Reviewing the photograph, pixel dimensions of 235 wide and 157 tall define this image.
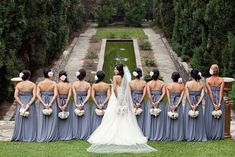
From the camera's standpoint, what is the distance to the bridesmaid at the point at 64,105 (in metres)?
11.6

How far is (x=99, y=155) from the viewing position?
10.3 m

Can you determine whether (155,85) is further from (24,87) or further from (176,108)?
(24,87)

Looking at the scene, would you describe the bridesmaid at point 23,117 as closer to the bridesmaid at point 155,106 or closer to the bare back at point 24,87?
the bare back at point 24,87

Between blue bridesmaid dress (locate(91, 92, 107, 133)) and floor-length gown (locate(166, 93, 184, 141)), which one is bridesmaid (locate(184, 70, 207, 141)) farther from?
blue bridesmaid dress (locate(91, 92, 107, 133))

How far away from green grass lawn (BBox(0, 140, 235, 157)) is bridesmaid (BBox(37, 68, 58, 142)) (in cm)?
33

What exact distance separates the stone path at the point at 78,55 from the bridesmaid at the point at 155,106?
31.4 ft

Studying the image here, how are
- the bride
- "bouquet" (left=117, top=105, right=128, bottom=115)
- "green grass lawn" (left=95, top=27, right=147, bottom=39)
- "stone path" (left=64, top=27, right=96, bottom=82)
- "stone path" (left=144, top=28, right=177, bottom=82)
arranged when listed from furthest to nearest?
"green grass lawn" (left=95, top=27, right=147, bottom=39) < "stone path" (left=64, top=27, right=96, bottom=82) < "stone path" (left=144, top=28, right=177, bottom=82) < "bouquet" (left=117, top=105, right=128, bottom=115) < the bride

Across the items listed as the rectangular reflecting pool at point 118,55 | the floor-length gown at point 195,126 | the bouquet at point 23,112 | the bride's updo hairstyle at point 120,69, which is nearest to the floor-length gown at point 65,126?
the bouquet at point 23,112

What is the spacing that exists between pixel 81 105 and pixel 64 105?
0.37 m

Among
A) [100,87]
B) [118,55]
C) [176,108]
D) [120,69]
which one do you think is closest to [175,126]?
[176,108]

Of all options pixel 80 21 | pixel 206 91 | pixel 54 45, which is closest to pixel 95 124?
pixel 206 91

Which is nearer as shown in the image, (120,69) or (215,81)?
(120,69)

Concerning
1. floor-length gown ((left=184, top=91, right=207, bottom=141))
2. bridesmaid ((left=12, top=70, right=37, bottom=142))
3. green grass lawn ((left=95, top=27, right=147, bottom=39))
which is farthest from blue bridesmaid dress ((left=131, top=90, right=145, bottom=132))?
green grass lawn ((left=95, top=27, right=147, bottom=39))

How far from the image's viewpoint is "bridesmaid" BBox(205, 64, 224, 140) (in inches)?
462
